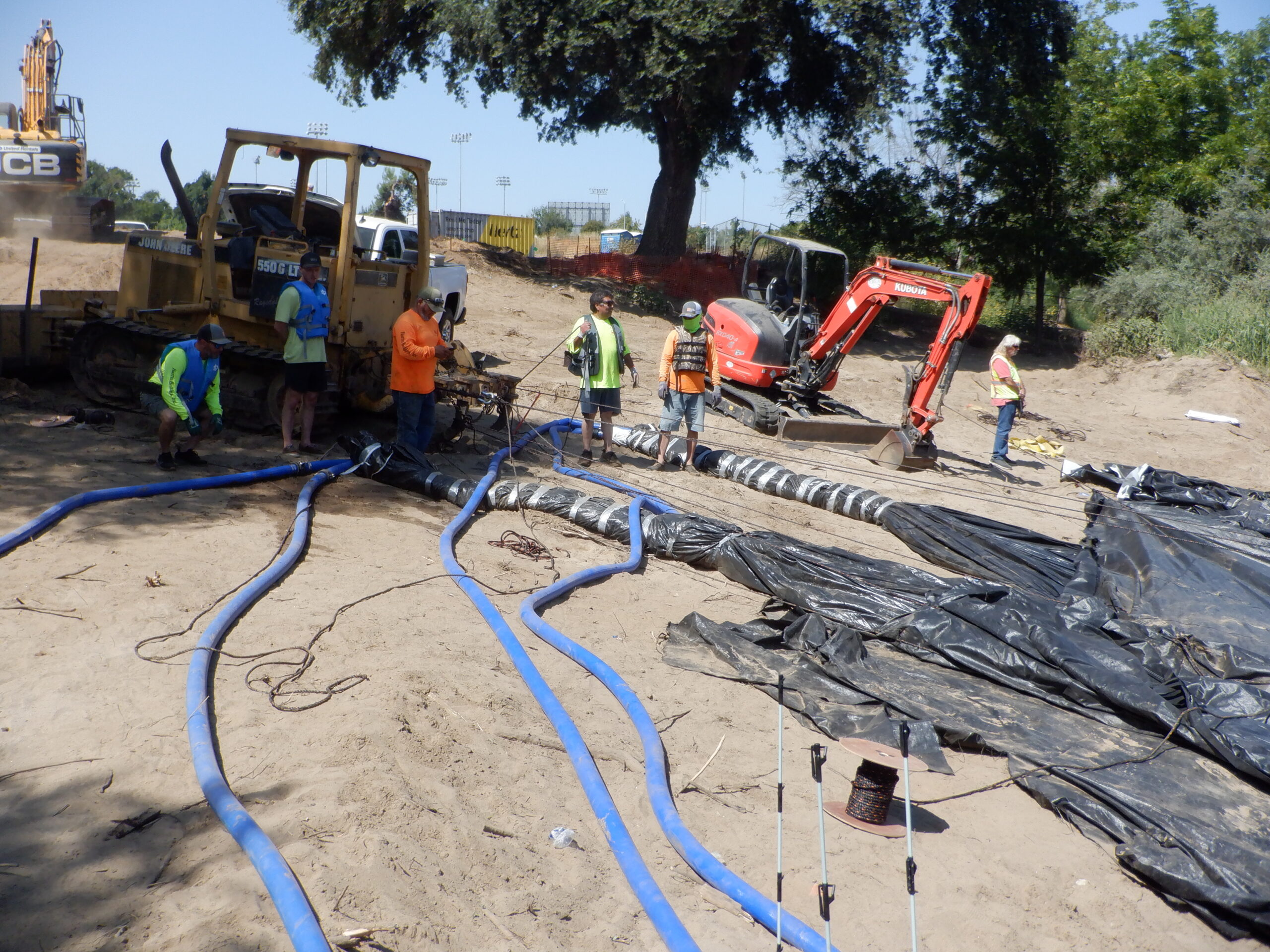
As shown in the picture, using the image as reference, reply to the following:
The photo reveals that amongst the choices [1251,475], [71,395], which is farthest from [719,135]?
[71,395]

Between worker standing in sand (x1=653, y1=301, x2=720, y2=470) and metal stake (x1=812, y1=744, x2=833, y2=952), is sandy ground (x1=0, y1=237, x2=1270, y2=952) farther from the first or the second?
worker standing in sand (x1=653, y1=301, x2=720, y2=470)

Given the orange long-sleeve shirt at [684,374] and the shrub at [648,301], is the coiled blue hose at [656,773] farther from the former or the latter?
the shrub at [648,301]

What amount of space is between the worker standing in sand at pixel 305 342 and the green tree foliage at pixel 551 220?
43.7 meters

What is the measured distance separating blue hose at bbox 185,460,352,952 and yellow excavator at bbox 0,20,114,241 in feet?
65.0

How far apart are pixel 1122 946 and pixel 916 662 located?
2.20 m

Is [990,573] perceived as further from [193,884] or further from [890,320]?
[890,320]

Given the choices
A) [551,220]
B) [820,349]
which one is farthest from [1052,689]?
[551,220]

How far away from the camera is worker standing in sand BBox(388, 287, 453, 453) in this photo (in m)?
8.13

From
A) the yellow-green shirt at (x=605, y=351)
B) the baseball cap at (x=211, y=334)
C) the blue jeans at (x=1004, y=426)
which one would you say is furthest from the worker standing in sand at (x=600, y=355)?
the blue jeans at (x=1004, y=426)

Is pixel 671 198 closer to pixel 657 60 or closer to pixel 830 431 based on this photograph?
pixel 657 60

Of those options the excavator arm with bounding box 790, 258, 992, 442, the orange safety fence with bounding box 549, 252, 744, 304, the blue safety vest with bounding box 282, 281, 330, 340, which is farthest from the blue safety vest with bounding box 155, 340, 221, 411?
the orange safety fence with bounding box 549, 252, 744, 304

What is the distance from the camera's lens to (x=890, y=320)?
84.0 ft

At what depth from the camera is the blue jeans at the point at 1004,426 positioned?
1216cm

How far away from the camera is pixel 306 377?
809 cm
